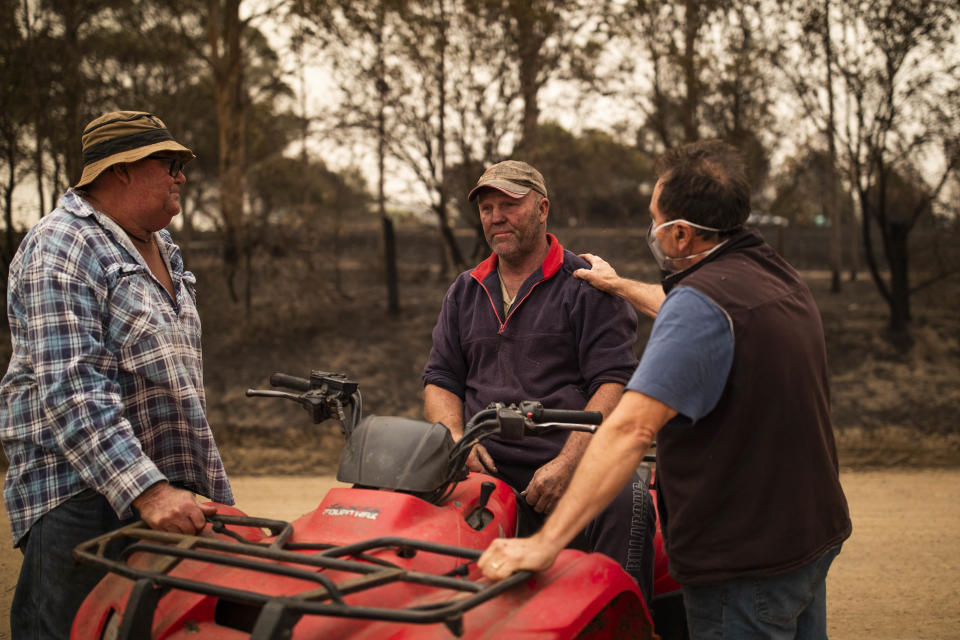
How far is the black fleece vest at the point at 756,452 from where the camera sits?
249cm

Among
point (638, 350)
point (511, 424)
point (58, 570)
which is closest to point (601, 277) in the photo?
point (511, 424)

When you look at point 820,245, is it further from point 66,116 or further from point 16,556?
point 16,556

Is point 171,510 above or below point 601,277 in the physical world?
below

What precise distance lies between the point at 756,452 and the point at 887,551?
168 inches

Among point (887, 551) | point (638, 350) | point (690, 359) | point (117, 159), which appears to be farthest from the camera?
point (638, 350)

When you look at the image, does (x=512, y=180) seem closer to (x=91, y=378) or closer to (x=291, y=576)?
(x=91, y=378)

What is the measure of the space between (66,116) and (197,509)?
35.1 feet

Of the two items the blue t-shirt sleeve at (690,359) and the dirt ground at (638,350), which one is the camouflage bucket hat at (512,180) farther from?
the dirt ground at (638,350)

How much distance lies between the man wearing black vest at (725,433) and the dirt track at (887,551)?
2.43 m

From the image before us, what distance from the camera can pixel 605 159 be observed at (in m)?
15.0

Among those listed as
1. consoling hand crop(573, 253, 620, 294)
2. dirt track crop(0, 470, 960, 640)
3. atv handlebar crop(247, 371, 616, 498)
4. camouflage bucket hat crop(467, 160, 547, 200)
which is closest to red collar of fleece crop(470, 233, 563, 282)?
consoling hand crop(573, 253, 620, 294)

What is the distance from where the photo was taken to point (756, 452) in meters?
2.50

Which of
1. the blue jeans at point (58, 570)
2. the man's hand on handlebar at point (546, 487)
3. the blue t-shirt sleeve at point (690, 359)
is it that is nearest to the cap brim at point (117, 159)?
the blue jeans at point (58, 570)

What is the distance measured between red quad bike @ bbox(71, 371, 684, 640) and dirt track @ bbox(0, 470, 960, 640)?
2.62 meters
